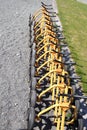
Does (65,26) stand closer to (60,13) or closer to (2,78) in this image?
(60,13)

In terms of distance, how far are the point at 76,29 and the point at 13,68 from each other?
21.6ft

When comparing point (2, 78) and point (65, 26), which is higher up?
point (65, 26)

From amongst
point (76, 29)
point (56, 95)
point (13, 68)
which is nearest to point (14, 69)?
point (13, 68)

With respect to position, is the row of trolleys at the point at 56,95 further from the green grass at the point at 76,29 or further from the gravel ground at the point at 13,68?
the green grass at the point at 76,29

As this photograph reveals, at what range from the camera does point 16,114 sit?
827 cm

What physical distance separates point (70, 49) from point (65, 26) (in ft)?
11.7

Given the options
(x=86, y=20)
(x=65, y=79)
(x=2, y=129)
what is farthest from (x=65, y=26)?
(x=2, y=129)

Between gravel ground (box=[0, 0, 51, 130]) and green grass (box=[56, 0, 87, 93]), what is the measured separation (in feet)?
6.06

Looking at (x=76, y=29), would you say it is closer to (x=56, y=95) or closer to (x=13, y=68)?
(x=13, y=68)

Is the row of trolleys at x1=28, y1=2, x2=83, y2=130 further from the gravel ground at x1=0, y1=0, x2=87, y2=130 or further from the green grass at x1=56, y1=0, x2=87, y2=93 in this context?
the green grass at x1=56, y1=0, x2=87, y2=93

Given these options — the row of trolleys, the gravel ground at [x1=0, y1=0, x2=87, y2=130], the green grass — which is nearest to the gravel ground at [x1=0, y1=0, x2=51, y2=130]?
the gravel ground at [x1=0, y1=0, x2=87, y2=130]

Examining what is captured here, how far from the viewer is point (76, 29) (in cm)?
1645

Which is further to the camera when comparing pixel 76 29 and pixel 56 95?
pixel 76 29

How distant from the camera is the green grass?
11886 millimetres
